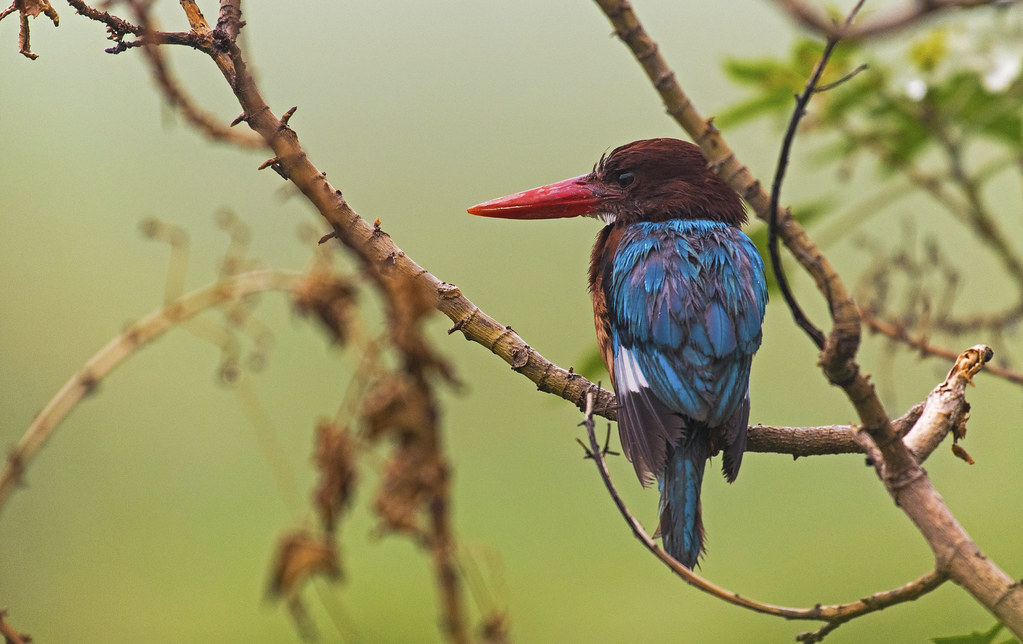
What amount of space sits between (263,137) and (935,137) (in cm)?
140

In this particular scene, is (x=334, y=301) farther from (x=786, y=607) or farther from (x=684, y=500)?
(x=684, y=500)

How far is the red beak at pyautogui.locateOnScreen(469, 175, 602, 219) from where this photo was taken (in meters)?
2.14

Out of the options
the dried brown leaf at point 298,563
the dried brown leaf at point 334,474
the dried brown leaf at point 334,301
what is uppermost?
the dried brown leaf at point 334,301

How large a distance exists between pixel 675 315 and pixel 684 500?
372 millimetres

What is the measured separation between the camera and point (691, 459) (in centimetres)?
172

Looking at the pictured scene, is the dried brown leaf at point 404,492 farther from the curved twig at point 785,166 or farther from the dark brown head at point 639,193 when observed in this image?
the dark brown head at point 639,193

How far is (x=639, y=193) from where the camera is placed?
2.19 metres

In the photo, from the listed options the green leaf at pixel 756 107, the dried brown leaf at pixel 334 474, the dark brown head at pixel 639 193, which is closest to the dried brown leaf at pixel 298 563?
the dried brown leaf at pixel 334 474

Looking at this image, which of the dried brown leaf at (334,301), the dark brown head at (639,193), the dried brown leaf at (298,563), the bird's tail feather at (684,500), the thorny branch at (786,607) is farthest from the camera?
the dark brown head at (639,193)

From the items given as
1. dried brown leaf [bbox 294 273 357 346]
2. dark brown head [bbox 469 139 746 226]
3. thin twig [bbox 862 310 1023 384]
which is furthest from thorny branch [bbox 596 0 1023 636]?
dark brown head [bbox 469 139 746 226]

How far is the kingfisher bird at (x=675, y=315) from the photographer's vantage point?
1693 mm

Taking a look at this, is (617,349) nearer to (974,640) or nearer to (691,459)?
(691,459)

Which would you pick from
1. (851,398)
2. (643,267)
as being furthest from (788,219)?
(643,267)

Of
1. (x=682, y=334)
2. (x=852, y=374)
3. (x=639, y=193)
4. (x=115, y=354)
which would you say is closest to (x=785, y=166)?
(x=852, y=374)
